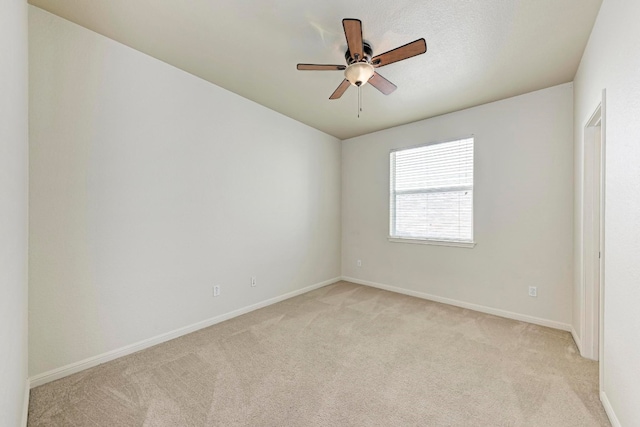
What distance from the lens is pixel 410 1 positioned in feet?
5.84

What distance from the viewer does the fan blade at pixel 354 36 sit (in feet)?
5.38

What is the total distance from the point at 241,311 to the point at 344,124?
9.85 ft

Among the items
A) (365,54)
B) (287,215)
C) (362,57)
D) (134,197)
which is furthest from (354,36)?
(287,215)

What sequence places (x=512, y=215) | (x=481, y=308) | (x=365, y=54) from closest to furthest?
(x=365, y=54), (x=512, y=215), (x=481, y=308)

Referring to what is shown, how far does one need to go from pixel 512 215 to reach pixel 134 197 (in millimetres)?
3999

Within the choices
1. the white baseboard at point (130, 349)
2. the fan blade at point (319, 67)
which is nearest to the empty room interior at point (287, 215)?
the white baseboard at point (130, 349)

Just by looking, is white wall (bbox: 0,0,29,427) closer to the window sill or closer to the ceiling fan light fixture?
the ceiling fan light fixture

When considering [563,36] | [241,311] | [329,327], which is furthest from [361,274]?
[563,36]

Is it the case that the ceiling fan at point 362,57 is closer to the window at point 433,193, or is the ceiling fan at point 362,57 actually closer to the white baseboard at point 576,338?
the window at point 433,193

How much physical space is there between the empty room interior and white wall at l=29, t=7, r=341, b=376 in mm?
16

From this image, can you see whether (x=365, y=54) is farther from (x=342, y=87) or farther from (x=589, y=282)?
(x=589, y=282)

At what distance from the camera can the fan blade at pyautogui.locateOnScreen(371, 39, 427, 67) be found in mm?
1752

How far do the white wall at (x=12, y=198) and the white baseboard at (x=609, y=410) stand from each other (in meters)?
2.97

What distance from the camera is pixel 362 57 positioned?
1979 mm
